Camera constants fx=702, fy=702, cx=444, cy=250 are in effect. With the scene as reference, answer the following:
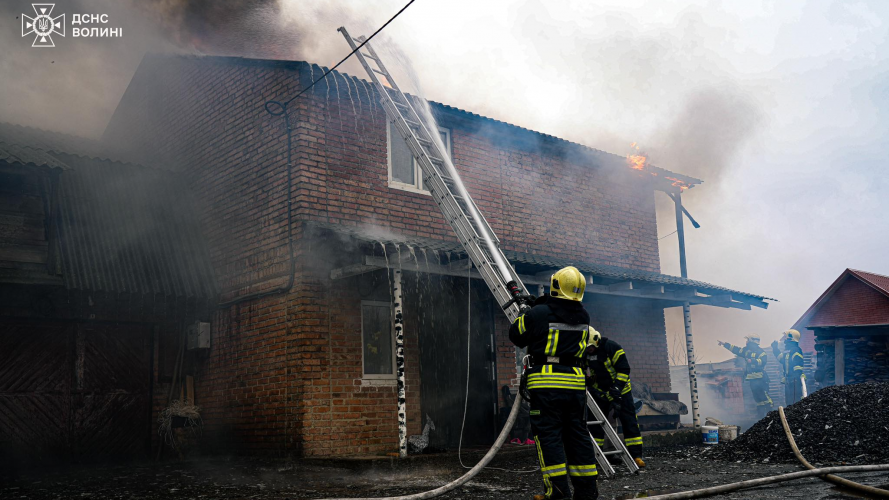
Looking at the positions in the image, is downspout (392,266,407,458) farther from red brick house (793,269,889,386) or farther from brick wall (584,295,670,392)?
red brick house (793,269,889,386)

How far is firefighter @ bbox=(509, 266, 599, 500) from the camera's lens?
486 centimetres

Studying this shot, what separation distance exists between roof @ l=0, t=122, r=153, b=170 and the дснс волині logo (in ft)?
8.07

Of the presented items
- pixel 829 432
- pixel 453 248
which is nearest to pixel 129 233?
pixel 453 248

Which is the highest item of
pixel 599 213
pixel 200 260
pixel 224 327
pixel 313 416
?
pixel 599 213

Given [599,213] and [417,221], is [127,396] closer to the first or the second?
[417,221]

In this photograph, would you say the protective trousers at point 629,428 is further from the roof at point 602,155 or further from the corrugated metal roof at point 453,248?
the roof at point 602,155

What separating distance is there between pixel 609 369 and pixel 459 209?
94.3 inches

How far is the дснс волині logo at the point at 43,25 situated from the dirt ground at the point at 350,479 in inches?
324

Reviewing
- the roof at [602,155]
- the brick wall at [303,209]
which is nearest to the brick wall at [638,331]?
the brick wall at [303,209]

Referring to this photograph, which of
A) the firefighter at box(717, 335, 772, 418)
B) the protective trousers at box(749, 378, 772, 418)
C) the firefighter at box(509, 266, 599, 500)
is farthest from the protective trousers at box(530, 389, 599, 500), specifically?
the protective trousers at box(749, 378, 772, 418)

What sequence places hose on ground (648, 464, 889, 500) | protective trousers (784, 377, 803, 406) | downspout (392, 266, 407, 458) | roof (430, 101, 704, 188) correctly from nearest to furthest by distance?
hose on ground (648, 464, 889, 500), downspout (392, 266, 407, 458), roof (430, 101, 704, 188), protective trousers (784, 377, 803, 406)

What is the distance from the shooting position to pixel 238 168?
10211 millimetres

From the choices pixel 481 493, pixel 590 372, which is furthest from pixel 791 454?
pixel 481 493

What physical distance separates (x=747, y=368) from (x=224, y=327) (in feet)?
35.1
